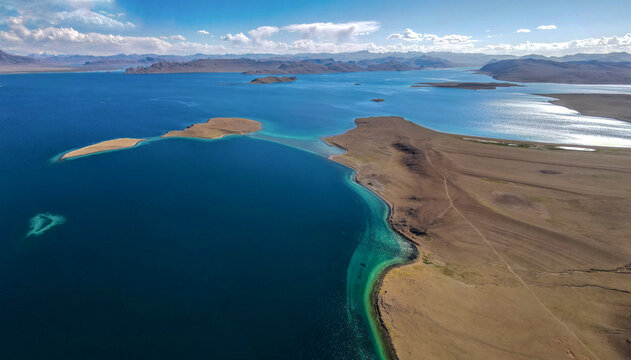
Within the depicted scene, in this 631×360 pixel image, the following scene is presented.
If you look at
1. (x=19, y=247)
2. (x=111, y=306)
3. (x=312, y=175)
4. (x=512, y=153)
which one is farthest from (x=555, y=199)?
(x=19, y=247)

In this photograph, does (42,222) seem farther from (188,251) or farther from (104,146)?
(104,146)

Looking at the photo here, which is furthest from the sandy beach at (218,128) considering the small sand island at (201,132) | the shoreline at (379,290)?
the shoreline at (379,290)

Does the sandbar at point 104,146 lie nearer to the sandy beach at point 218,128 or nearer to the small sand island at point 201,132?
the small sand island at point 201,132

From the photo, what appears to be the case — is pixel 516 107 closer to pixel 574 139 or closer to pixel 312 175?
pixel 574 139

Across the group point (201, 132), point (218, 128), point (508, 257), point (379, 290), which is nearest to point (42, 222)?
point (379, 290)

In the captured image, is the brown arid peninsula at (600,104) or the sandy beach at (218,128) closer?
the sandy beach at (218,128)
